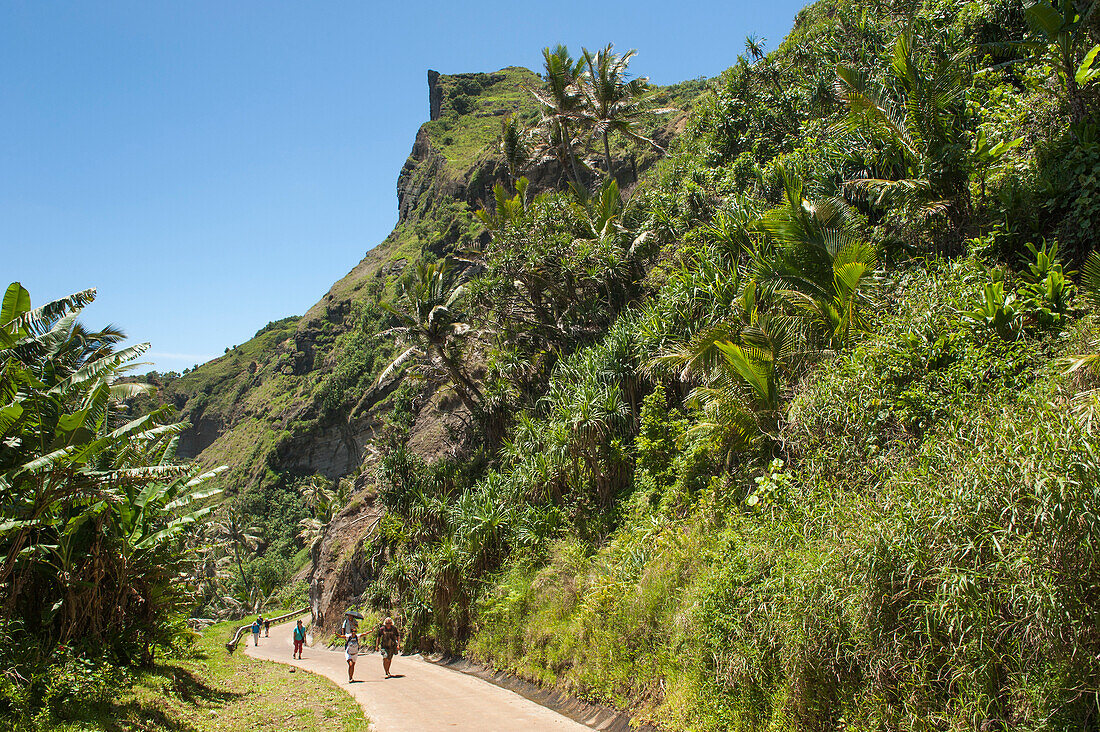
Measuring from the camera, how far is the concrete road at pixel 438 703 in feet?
34.9

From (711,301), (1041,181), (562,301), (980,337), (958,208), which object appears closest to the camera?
(980,337)

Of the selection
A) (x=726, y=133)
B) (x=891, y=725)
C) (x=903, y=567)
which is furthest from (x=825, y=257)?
(x=726, y=133)

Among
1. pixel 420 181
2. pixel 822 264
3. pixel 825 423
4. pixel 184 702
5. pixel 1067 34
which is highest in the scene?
pixel 420 181

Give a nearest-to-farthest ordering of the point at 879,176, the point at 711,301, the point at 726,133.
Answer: the point at 879,176 < the point at 711,301 < the point at 726,133

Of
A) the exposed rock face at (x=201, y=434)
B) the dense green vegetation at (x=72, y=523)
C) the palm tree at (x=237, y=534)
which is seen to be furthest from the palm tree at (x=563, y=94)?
the exposed rock face at (x=201, y=434)

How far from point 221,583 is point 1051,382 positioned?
62.4 meters

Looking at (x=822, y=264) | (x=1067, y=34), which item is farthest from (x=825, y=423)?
(x=1067, y=34)

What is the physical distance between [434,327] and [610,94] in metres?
15.0

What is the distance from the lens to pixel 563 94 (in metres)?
32.4

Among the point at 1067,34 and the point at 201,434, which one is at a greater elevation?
the point at 201,434

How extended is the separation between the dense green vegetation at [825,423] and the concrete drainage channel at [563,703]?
27cm

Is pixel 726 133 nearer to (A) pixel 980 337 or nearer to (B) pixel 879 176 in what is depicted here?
(B) pixel 879 176

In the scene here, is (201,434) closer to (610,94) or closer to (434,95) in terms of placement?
(434,95)

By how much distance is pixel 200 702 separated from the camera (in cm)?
1100
